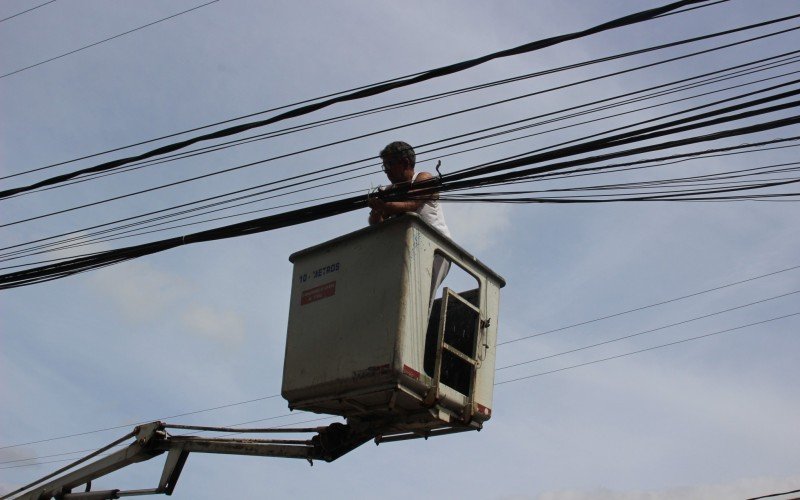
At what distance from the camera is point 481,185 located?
6.88 m

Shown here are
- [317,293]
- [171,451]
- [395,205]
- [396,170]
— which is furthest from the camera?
[171,451]

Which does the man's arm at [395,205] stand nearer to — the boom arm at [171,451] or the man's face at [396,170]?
the man's face at [396,170]

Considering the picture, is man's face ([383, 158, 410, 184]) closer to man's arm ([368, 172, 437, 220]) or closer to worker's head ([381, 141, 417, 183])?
worker's head ([381, 141, 417, 183])

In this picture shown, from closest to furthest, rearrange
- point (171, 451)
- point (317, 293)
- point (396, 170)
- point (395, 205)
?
point (395, 205) < point (317, 293) < point (396, 170) < point (171, 451)

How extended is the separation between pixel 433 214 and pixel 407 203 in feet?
0.82

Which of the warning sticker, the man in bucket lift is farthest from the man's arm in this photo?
the warning sticker

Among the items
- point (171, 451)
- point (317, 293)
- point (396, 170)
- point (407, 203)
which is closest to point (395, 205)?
point (407, 203)

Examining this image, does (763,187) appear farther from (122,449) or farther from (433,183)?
(122,449)

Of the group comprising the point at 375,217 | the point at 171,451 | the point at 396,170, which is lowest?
the point at 171,451

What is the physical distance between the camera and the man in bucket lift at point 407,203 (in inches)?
A: 268

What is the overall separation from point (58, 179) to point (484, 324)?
423 centimetres

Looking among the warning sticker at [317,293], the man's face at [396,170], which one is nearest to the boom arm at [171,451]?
the warning sticker at [317,293]

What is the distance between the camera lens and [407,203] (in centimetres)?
686

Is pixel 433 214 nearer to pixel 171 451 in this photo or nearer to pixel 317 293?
pixel 317 293
